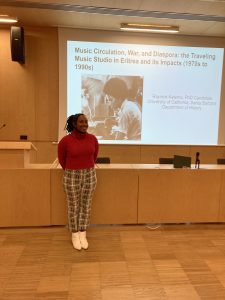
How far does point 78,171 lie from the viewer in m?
2.94

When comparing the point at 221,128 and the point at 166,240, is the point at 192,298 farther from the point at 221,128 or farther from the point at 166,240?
the point at 221,128

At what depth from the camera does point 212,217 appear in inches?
143

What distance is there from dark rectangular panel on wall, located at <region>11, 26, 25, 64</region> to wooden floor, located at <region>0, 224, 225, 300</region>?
3469 millimetres

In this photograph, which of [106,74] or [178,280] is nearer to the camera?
[178,280]

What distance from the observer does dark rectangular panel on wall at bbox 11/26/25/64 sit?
198 inches

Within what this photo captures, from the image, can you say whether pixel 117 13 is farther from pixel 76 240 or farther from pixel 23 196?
pixel 76 240

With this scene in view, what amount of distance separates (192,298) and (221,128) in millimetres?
4790

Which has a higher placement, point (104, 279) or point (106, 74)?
point (106, 74)

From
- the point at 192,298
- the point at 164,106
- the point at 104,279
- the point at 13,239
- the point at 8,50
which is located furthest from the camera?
the point at 164,106

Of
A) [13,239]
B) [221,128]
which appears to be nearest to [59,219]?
[13,239]

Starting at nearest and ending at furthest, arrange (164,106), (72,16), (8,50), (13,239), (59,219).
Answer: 1. (13,239)
2. (59,219)
3. (72,16)
4. (8,50)
5. (164,106)

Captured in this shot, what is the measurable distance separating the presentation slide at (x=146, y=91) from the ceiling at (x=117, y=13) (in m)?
0.53

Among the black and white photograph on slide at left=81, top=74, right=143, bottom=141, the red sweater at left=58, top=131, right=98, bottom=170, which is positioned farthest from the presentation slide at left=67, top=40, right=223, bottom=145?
the red sweater at left=58, top=131, right=98, bottom=170

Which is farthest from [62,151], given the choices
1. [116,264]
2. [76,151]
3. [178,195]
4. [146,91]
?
[146,91]
